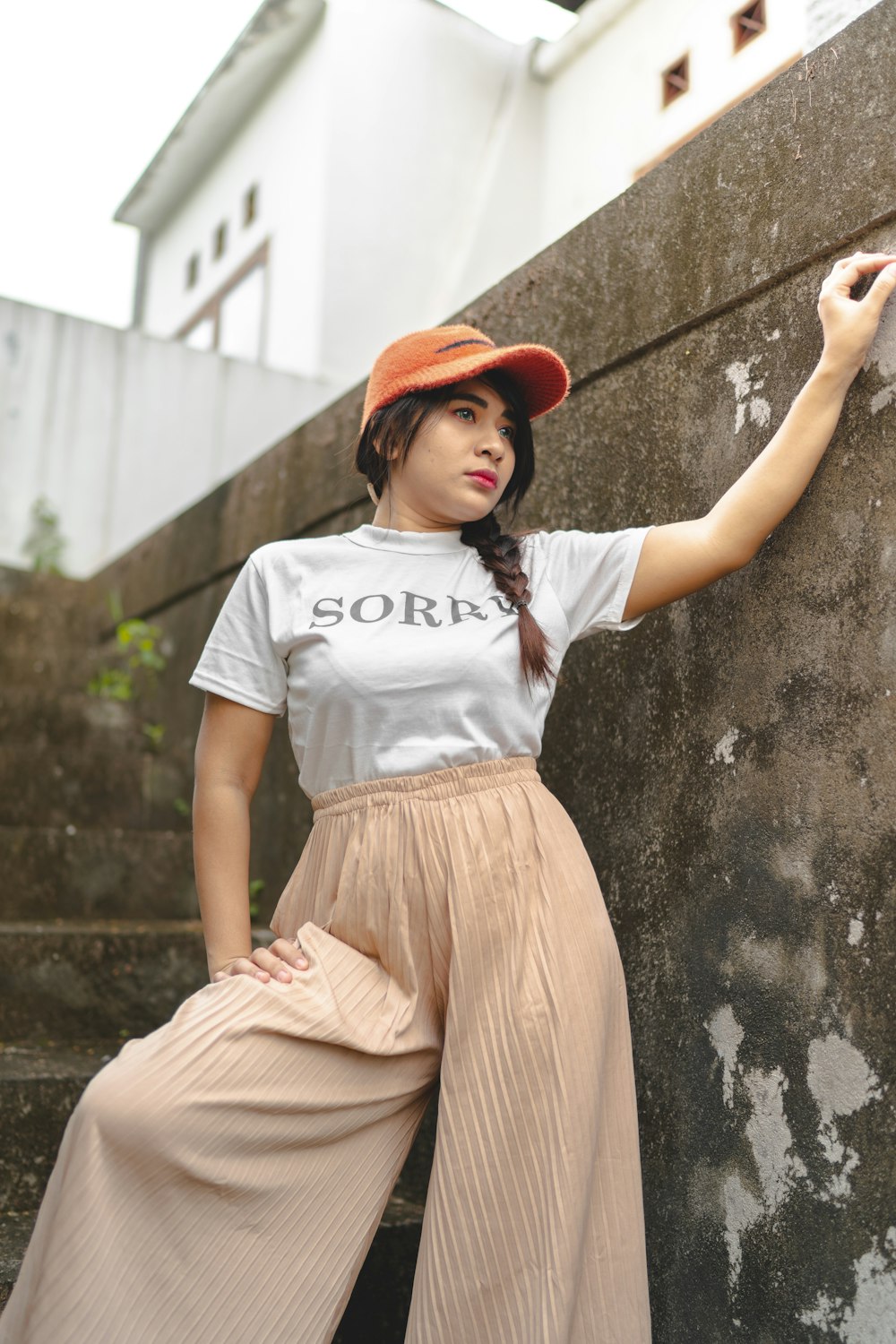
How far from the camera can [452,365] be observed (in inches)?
75.9

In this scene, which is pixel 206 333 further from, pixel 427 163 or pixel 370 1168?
pixel 370 1168

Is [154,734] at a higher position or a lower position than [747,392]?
lower

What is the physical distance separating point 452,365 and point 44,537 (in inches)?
216

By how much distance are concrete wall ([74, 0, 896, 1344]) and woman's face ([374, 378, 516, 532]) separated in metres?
0.38

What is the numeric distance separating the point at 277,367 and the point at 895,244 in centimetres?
650

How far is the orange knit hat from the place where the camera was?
1925mm

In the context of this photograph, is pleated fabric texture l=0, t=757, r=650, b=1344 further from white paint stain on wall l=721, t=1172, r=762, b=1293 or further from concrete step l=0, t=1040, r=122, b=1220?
concrete step l=0, t=1040, r=122, b=1220

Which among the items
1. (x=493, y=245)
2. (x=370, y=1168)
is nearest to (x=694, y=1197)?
(x=370, y=1168)

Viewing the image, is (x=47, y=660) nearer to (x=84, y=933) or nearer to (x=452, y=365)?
(x=84, y=933)

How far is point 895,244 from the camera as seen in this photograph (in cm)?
175

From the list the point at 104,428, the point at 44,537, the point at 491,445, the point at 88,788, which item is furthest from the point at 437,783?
the point at 104,428

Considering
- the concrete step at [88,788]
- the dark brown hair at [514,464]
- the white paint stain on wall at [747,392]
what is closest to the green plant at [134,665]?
the concrete step at [88,788]

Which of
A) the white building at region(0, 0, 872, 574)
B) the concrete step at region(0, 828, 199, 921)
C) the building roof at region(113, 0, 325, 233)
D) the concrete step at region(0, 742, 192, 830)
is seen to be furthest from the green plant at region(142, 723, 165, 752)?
the building roof at region(113, 0, 325, 233)

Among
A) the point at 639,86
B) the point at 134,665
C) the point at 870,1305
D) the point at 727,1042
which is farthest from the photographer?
the point at 134,665
